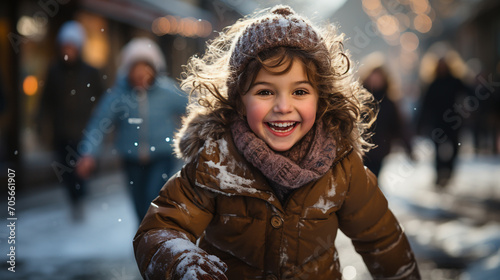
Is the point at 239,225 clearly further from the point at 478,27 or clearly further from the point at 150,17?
the point at 478,27

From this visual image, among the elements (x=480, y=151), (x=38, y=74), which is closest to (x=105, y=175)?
(x=38, y=74)

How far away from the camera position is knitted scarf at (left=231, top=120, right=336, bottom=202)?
209cm

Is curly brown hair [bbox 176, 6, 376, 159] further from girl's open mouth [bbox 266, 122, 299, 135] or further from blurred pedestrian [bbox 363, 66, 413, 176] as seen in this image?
blurred pedestrian [bbox 363, 66, 413, 176]

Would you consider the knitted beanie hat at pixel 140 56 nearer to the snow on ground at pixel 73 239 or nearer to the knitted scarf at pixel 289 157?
the snow on ground at pixel 73 239

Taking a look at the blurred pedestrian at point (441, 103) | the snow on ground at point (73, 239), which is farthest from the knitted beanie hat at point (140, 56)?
the blurred pedestrian at point (441, 103)

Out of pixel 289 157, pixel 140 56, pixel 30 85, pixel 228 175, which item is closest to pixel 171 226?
pixel 228 175

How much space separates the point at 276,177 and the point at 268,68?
0.47m

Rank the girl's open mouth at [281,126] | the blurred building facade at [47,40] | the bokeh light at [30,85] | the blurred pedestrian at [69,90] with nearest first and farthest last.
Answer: the girl's open mouth at [281,126], the blurred pedestrian at [69,90], the blurred building facade at [47,40], the bokeh light at [30,85]

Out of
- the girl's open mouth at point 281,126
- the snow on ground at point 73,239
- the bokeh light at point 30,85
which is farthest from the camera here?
the bokeh light at point 30,85

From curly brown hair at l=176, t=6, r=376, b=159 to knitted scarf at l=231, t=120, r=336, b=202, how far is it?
9 centimetres

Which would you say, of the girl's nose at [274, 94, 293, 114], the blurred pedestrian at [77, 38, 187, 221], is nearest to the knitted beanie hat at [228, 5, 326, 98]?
the girl's nose at [274, 94, 293, 114]

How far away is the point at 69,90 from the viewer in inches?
261

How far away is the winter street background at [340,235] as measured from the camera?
14.4 ft

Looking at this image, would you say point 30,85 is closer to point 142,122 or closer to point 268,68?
point 142,122
